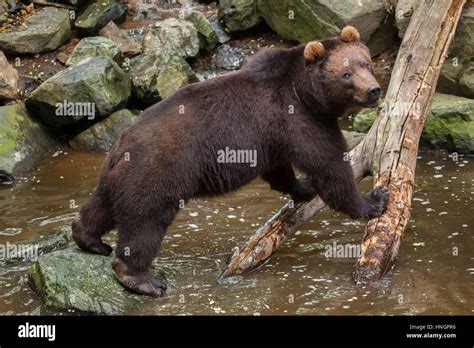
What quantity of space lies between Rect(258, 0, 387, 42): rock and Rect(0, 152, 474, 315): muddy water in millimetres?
3831

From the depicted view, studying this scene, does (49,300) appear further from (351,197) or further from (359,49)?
(359,49)

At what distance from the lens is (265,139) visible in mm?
8492

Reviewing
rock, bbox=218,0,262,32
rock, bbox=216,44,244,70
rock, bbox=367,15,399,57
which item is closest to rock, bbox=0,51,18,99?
rock, bbox=216,44,244,70

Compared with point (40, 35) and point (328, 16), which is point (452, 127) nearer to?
point (328, 16)

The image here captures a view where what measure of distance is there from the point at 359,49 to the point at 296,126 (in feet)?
3.66

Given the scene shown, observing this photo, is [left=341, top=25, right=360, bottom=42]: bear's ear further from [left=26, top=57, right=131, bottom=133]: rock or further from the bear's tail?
[left=26, top=57, right=131, bottom=133]: rock

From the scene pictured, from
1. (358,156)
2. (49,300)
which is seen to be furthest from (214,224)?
(49,300)

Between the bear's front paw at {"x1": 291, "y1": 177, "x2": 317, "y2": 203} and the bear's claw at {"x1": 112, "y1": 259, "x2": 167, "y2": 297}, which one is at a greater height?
the bear's front paw at {"x1": 291, "y1": 177, "x2": 317, "y2": 203}

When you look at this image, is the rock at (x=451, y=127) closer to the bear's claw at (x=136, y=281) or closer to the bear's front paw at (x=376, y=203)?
the bear's front paw at (x=376, y=203)

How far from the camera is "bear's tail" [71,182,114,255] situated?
8.53 meters

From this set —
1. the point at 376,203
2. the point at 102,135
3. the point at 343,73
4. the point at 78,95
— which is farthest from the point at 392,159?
the point at 78,95

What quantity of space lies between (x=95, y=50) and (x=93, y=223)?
7.58 metres

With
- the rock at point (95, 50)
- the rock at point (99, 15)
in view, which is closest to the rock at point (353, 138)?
the rock at point (95, 50)

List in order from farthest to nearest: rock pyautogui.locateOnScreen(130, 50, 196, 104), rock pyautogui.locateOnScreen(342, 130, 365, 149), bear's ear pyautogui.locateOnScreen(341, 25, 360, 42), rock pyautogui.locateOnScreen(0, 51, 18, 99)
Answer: rock pyautogui.locateOnScreen(130, 50, 196, 104) → rock pyautogui.locateOnScreen(0, 51, 18, 99) → rock pyautogui.locateOnScreen(342, 130, 365, 149) → bear's ear pyautogui.locateOnScreen(341, 25, 360, 42)
